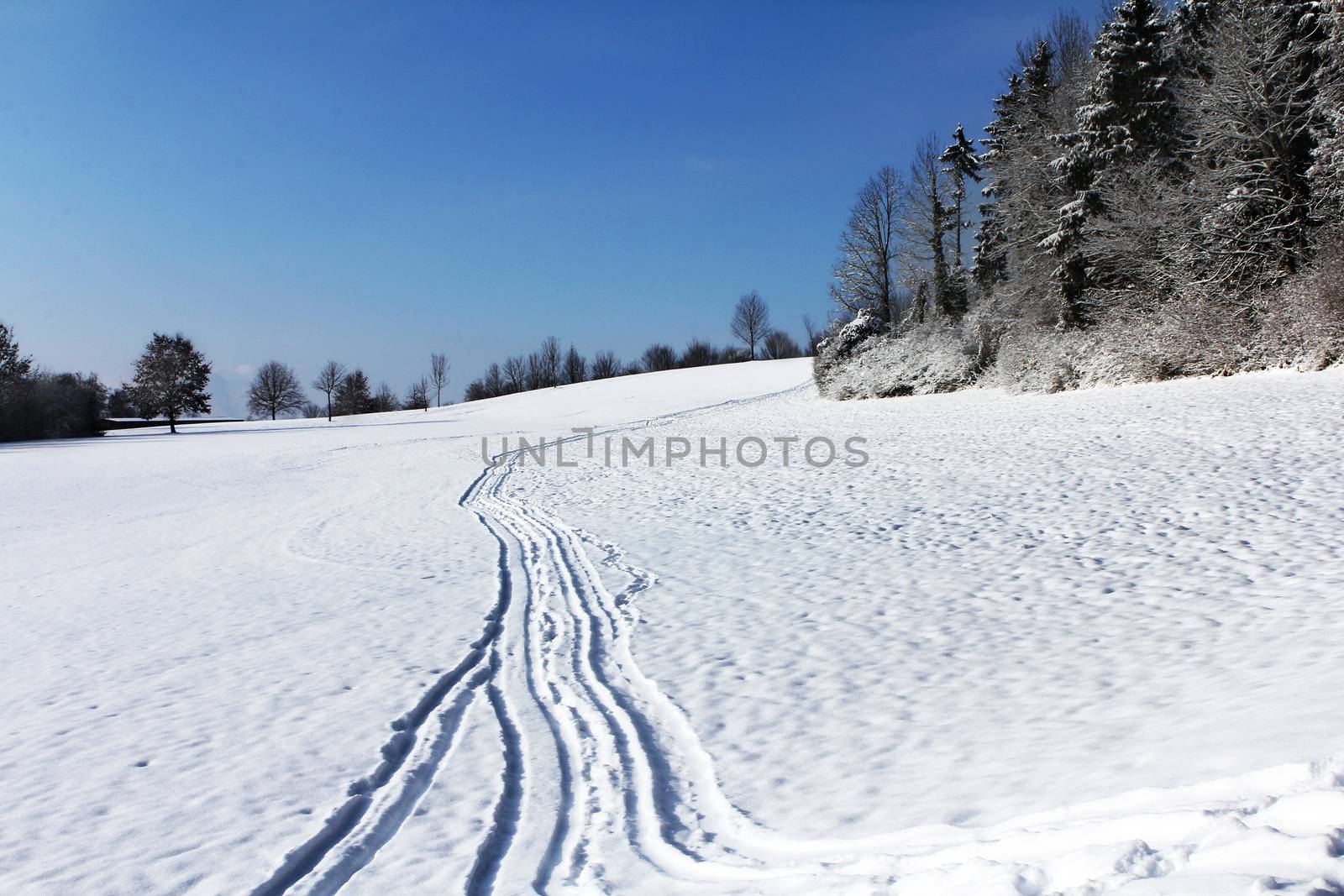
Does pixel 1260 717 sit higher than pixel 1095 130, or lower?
lower

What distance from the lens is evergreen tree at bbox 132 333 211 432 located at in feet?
184

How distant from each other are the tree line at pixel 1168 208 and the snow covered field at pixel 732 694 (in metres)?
7.57

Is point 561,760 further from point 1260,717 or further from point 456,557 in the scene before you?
point 456,557

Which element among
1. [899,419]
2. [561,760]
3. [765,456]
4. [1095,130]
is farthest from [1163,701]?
[1095,130]

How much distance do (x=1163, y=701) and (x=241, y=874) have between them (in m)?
5.06

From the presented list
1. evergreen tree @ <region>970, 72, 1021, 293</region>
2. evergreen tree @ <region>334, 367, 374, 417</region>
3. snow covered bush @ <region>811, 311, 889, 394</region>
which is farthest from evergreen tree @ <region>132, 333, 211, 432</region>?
evergreen tree @ <region>970, 72, 1021, 293</region>

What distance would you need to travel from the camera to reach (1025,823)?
328cm

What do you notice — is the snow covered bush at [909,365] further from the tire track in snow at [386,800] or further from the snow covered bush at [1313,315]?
the tire track in snow at [386,800]

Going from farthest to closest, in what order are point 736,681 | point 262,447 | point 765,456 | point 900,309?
1. point 900,309
2. point 262,447
3. point 765,456
4. point 736,681

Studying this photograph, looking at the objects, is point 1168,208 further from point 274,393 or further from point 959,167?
point 274,393

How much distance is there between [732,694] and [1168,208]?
2298cm

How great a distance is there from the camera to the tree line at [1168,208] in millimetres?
18453

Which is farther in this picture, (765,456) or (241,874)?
(765,456)

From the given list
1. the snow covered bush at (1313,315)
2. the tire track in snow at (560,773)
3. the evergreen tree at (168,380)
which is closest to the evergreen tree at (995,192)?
the snow covered bush at (1313,315)
